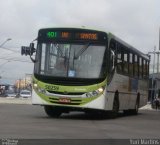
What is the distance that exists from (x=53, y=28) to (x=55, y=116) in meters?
3.99

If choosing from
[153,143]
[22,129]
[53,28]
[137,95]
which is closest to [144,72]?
[137,95]

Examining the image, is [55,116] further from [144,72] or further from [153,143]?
[153,143]

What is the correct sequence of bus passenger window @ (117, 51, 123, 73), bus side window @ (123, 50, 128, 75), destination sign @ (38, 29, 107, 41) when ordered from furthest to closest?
bus side window @ (123, 50, 128, 75), bus passenger window @ (117, 51, 123, 73), destination sign @ (38, 29, 107, 41)

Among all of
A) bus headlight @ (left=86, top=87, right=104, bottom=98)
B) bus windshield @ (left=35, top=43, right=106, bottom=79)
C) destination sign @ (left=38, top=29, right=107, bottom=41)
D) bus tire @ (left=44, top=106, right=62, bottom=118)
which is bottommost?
bus tire @ (left=44, top=106, right=62, bottom=118)

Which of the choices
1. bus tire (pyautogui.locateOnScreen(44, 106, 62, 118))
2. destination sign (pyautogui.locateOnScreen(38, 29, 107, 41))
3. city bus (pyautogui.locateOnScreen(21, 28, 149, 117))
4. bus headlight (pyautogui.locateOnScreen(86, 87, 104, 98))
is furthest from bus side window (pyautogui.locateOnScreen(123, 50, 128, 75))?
bus headlight (pyautogui.locateOnScreen(86, 87, 104, 98))

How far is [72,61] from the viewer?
2333 centimetres

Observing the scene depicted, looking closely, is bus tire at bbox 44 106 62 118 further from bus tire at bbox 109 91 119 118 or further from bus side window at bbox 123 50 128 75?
bus side window at bbox 123 50 128 75

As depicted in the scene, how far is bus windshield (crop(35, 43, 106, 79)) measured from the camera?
23297 mm

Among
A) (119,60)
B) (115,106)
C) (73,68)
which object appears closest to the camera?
(73,68)

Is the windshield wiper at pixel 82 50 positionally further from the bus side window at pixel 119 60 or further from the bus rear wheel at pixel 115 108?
the bus rear wheel at pixel 115 108

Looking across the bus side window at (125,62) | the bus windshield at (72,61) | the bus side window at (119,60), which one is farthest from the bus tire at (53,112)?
the bus side window at (125,62)

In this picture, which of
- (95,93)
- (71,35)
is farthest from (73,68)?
(71,35)

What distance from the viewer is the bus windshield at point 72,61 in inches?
917

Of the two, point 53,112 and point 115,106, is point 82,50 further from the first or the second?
point 115,106
